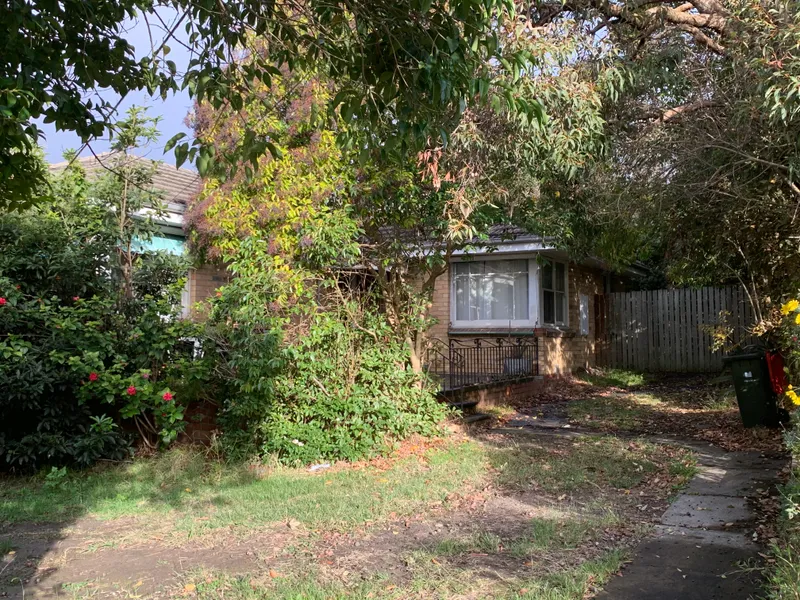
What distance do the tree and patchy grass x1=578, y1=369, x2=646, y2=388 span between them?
491 inches

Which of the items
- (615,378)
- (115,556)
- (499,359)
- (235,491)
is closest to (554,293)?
(615,378)

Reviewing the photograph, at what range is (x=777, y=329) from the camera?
9.43 meters

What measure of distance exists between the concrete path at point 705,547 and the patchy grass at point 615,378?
9346 mm

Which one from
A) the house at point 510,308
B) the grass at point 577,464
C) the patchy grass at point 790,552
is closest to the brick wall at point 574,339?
the house at point 510,308

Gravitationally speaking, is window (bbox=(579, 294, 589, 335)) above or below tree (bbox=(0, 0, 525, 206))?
below

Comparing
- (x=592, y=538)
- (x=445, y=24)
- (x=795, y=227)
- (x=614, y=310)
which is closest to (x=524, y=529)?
(x=592, y=538)

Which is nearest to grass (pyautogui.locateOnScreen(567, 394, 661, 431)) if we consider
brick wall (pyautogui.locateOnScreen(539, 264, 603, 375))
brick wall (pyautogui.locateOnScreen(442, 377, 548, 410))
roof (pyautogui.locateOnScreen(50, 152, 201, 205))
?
brick wall (pyautogui.locateOnScreen(442, 377, 548, 410))

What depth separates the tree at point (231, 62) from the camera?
4.59 meters

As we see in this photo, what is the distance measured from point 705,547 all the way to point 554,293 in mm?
12415

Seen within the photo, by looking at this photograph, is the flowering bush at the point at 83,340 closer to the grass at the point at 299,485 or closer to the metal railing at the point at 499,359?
the grass at the point at 299,485

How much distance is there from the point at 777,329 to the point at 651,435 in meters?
2.25

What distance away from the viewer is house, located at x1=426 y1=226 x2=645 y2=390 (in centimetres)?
1520

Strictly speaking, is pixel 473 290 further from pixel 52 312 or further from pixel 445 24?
pixel 445 24

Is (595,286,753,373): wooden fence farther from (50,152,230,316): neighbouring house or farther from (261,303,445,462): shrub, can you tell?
(261,303,445,462): shrub
